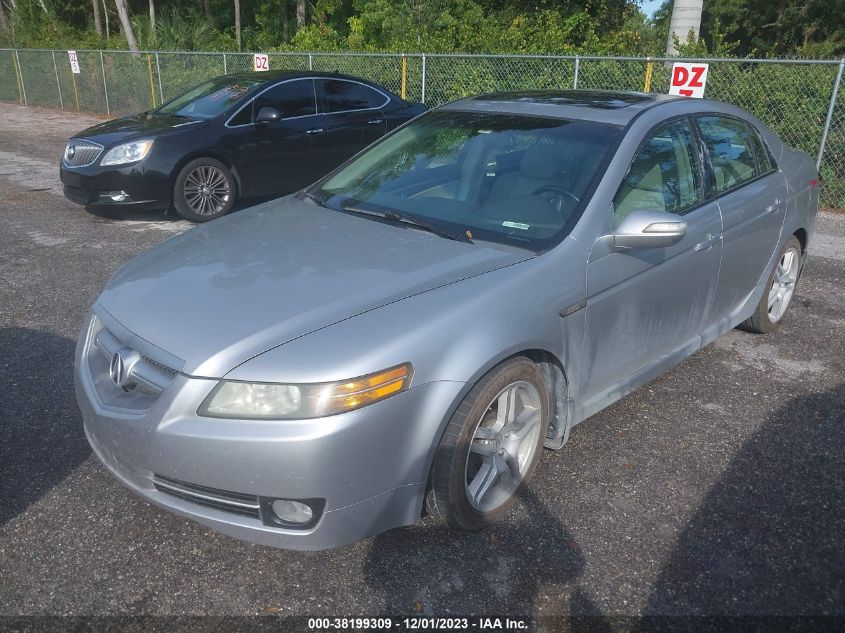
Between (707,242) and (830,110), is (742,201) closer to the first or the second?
(707,242)

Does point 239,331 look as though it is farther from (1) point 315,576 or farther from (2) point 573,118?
(2) point 573,118

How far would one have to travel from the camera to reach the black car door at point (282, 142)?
839 centimetres

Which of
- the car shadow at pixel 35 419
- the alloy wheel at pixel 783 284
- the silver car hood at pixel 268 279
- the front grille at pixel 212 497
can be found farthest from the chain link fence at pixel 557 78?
the front grille at pixel 212 497

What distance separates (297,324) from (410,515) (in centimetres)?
80

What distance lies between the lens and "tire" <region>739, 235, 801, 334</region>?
486cm

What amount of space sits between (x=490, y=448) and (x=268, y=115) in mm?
6220

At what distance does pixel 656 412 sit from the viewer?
13.2ft

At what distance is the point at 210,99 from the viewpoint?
8.73 metres

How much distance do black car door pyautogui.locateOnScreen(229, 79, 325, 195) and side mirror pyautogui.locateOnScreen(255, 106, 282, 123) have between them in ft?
0.52

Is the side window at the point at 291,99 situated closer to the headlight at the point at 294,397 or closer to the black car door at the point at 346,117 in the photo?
the black car door at the point at 346,117

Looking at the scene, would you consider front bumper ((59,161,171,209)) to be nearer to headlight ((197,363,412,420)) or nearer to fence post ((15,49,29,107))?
headlight ((197,363,412,420))

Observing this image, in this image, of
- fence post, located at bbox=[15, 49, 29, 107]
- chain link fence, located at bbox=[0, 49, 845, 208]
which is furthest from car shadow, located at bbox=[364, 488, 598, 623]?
fence post, located at bbox=[15, 49, 29, 107]

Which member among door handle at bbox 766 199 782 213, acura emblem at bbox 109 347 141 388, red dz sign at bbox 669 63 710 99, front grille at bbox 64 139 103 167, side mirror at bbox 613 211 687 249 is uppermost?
red dz sign at bbox 669 63 710 99

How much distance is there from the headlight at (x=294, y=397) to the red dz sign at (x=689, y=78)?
25.8ft
